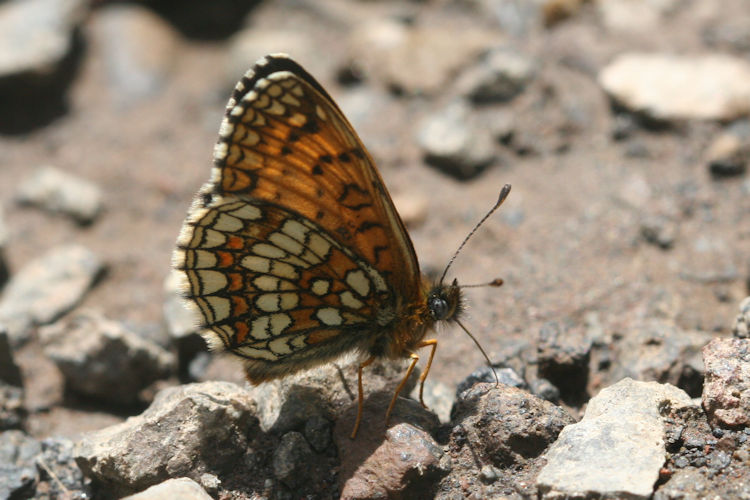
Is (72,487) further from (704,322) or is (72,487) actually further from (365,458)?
(704,322)

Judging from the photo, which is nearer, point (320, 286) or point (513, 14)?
point (320, 286)

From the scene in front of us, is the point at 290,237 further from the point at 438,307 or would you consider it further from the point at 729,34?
the point at 729,34

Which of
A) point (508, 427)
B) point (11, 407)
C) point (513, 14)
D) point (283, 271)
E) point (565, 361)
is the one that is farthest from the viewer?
point (513, 14)

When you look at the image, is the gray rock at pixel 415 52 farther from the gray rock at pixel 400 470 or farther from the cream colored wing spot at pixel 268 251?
the gray rock at pixel 400 470

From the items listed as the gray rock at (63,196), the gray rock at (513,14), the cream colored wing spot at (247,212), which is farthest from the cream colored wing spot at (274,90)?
the gray rock at (513,14)

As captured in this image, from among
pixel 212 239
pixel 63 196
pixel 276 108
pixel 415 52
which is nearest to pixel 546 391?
pixel 212 239

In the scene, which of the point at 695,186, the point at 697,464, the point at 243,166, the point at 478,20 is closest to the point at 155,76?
the point at 478,20
